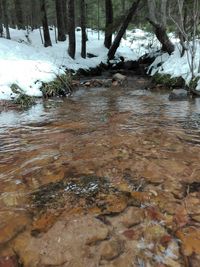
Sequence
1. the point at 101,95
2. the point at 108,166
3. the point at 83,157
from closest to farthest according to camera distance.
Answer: the point at 108,166 < the point at 83,157 < the point at 101,95

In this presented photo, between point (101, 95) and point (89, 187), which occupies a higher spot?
point (89, 187)

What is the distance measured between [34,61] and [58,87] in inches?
68.8

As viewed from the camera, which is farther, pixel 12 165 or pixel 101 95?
pixel 101 95

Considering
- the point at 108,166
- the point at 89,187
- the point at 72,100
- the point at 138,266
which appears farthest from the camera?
the point at 72,100

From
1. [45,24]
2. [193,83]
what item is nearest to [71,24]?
[45,24]

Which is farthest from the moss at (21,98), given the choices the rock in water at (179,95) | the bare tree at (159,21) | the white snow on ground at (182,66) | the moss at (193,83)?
the bare tree at (159,21)

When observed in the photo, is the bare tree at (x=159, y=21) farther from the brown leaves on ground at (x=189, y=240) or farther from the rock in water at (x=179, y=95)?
the brown leaves on ground at (x=189, y=240)

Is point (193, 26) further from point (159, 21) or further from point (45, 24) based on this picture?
point (45, 24)

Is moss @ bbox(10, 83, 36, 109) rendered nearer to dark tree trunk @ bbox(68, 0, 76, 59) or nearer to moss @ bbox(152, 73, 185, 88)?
moss @ bbox(152, 73, 185, 88)

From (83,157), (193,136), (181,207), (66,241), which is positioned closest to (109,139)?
(83,157)

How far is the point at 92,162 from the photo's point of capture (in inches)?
165

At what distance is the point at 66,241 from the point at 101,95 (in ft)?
26.6

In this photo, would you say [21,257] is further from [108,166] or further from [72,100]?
[72,100]

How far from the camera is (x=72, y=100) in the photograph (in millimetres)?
9484
